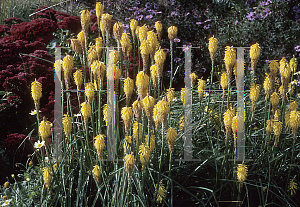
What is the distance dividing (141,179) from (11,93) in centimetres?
235

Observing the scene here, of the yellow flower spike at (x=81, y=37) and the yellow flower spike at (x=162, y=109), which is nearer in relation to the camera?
the yellow flower spike at (x=162, y=109)

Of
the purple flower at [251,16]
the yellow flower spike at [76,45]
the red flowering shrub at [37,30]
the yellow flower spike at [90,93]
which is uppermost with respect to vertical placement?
the purple flower at [251,16]

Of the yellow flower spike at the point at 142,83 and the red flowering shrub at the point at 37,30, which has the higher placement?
the red flowering shrub at the point at 37,30

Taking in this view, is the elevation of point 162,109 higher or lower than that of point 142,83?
lower

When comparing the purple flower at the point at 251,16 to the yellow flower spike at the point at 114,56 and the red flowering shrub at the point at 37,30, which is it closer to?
the red flowering shrub at the point at 37,30

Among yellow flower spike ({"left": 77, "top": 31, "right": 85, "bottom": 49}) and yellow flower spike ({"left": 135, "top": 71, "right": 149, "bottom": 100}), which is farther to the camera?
yellow flower spike ({"left": 77, "top": 31, "right": 85, "bottom": 49})

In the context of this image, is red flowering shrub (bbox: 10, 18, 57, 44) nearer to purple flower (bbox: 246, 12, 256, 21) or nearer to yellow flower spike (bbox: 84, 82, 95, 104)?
yellow flower spike (bbox: 84, 82, 95, 104)

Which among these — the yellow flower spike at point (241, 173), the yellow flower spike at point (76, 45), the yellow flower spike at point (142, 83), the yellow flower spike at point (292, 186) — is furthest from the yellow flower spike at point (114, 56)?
the yellow flower spike at point (292, 186)

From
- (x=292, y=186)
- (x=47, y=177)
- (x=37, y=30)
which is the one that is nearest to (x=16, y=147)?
(x=47, y=177)

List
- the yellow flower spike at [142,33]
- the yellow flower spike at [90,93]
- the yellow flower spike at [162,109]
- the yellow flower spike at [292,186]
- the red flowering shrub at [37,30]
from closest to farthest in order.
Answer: the yellow flower spike at [162,109] → the yellow flower spike at [90,93] → the yellow flower spike at [142,33] → the yellow flower spike at [292,186] → the red flowering shrub at [37,30]

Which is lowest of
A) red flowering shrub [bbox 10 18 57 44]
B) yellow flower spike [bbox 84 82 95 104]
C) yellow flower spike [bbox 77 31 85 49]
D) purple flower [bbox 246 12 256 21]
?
yellow flower spike [bbox 84 82 95 104]

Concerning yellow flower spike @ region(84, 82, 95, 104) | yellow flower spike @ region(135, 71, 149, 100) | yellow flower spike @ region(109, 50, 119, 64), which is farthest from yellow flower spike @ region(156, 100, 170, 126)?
yellow flower spike @ region(109, 50, 119, 64)

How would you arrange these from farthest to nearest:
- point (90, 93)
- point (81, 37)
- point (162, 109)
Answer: point (81, 37), point (90, 93), point (162, 109)

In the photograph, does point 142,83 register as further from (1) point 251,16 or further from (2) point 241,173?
(1) point 251,16
